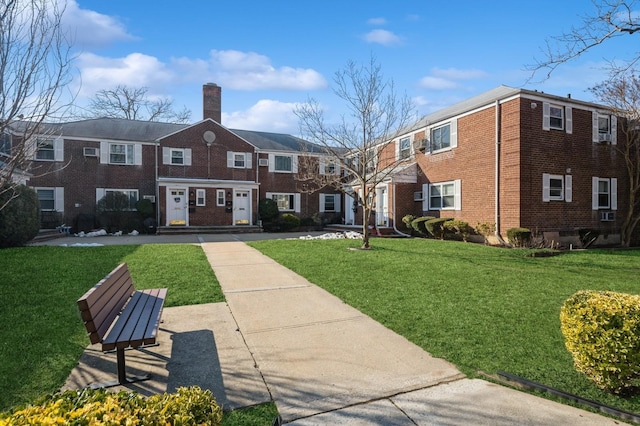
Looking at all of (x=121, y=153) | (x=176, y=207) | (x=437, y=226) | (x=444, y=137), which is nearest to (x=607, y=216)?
(x=437, y=226)

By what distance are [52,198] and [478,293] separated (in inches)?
960

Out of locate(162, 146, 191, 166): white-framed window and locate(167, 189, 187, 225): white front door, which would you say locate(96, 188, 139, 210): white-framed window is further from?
locate(162, 146, 191, 166): white-framed window

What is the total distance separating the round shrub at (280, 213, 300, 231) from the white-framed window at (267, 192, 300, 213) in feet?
6.63

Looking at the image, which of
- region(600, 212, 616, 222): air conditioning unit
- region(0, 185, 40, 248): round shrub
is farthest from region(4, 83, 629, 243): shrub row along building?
region(0, 185, 40, 248): round shrub

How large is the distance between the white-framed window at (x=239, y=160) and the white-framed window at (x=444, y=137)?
12.7m

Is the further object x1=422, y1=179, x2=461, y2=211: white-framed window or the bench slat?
x1=422, y1=179, x2=461, y2=211: white-framed window

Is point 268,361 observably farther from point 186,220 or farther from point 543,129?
point 186,220

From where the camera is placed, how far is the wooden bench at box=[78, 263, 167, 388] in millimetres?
3176

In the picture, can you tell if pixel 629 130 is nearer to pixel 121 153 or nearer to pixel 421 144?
pixel 421 144

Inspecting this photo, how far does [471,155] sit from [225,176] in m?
15.9

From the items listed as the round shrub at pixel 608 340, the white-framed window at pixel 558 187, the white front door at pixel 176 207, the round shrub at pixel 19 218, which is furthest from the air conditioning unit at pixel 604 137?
the round shrub at pixel 19 218

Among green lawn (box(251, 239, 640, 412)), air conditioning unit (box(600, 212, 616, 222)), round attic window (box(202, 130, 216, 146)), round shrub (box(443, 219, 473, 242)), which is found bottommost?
green lawn (box(251, 239, 640, 412))

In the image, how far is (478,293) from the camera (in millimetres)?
6648

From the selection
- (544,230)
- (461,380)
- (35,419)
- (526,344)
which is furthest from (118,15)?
(544,230)
